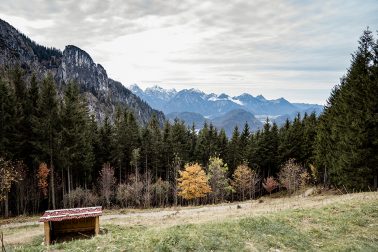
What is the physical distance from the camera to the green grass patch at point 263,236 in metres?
12.7

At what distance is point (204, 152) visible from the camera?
234 feet

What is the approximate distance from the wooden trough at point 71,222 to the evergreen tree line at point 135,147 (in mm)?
13573

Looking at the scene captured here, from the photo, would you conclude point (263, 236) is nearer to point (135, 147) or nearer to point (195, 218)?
point (195, 218)

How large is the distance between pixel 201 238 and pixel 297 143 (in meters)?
58.2

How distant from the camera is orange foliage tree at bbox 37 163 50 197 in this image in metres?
43.7

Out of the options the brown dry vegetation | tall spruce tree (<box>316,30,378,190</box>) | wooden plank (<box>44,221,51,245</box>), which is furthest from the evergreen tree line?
wooden plank (<box>44,221,51,245</box>)

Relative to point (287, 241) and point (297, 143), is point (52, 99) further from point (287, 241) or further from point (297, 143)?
point (297, 143)

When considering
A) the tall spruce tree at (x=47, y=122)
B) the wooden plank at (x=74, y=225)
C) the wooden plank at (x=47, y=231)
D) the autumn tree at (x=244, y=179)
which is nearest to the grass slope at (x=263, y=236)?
the wooden plank at (x=47, y=231)

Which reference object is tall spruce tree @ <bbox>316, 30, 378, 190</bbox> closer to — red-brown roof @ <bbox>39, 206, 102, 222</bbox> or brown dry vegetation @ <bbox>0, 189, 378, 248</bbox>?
brown dry vegetation @ <bbox>0, 189, 378, 248</bbox>

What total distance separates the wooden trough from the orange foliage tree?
76.2 ft

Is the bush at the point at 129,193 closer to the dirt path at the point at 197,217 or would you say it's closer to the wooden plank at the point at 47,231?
the dirt path at the point at 197,217

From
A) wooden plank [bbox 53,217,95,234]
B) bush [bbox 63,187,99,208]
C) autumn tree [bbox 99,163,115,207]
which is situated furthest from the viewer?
autumn tree [bbox 99,163,115,207]

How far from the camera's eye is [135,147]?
63844 millimetres

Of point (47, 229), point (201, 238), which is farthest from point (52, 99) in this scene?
point (201, 238)
